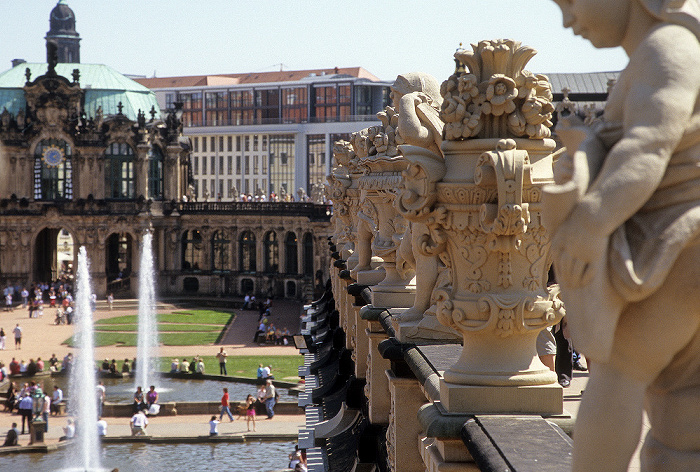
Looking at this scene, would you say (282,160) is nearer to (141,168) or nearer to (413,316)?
(141,168)

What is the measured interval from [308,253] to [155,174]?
12811 mm

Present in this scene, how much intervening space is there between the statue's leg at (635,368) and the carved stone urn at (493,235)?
279 cm

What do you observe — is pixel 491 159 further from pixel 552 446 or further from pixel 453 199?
pixel 552 446

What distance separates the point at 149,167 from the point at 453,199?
2814 inches

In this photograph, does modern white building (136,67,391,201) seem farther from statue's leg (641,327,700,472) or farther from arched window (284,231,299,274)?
statue's leg (641,327,700,472)

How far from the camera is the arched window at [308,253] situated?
75.4 m

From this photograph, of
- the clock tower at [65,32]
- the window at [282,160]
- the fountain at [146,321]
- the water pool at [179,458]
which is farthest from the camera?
the window at [282,160]

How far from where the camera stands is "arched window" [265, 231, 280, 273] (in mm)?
77312

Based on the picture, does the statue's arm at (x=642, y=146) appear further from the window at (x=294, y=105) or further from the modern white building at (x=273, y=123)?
the window at (x=294, y=105)

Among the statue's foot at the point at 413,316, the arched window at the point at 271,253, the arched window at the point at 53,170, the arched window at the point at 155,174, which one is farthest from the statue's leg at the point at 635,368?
the arched window at the point at 53,170

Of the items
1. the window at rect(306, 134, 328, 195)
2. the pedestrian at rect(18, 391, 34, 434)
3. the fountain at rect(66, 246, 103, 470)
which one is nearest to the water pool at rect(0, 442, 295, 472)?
the fountain at rect(66, 246, 103, 470)

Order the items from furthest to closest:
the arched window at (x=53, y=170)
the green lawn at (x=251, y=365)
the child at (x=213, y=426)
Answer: the arched window at (x=53, y=170) → the green lawn at (x=251, y=365) → the child at (x=213, y=426)

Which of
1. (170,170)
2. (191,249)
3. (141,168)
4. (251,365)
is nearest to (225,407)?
(251,365)

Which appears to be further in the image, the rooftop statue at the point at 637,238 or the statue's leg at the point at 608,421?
the statue's leg at the point at 608,421
